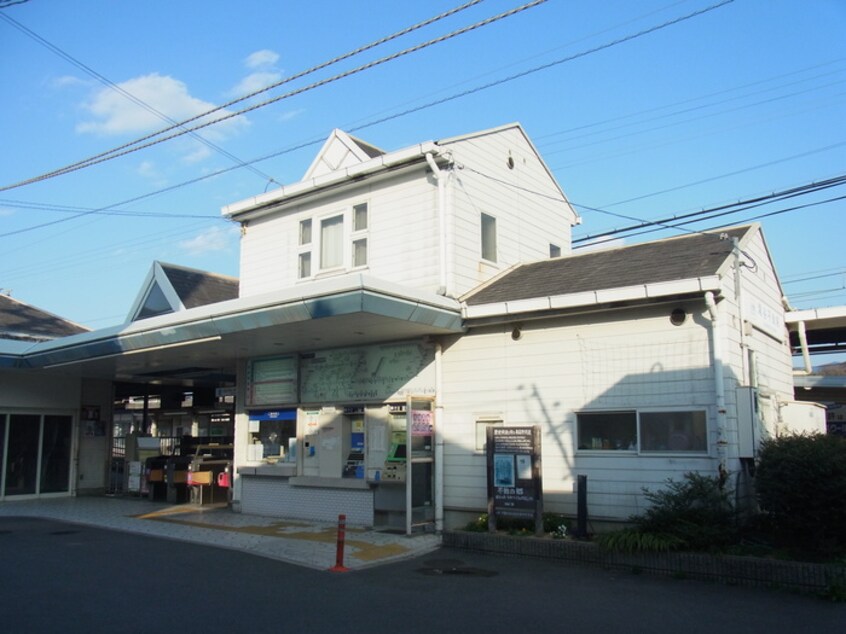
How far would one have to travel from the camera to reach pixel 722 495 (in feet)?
33.9

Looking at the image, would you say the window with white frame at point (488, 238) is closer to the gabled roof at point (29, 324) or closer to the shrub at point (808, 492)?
the shrub at point (808, 492)

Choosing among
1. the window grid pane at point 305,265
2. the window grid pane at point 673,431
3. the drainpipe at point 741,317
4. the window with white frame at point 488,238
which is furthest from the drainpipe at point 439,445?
the drainpipe at point 741,317

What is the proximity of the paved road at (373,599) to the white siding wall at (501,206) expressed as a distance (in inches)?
233

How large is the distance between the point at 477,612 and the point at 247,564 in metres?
4.26

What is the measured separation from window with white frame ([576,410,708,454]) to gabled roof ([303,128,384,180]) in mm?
8070

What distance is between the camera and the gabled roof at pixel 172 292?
19.6 metres

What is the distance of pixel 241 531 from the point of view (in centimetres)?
1401

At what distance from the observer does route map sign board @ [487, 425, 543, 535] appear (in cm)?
1171

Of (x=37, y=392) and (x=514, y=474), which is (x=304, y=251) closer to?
(x=514, y=474)

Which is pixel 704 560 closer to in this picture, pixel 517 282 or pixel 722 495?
pixel 722 495

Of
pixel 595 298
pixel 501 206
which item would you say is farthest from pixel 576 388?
pixel 501 206

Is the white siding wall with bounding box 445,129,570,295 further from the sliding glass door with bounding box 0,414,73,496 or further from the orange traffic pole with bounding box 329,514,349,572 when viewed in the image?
the sliding glass door with bounding box 0,414,73,496

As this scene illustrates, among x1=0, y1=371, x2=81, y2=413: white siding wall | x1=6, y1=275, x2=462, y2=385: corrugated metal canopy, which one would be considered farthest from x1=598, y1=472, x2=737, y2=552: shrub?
x1=0, y1=371, x2=81, y2=413: white siding wall

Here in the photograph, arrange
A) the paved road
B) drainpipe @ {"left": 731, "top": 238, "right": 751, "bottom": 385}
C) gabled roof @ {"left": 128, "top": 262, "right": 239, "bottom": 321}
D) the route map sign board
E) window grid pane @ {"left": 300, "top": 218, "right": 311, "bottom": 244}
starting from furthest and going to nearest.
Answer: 1. gabled roof @ {"left": 128, "top": 262, "right": 239, "bottom": 321}
2. window grid pane @ {"left": 300, "top": 218, "right": 311, "bottom": 244}
3. drainpipe @ {"left": 731, "top": 238, "right": 751, "bottom": 385}
4. the route map sign board
5. the paved road
